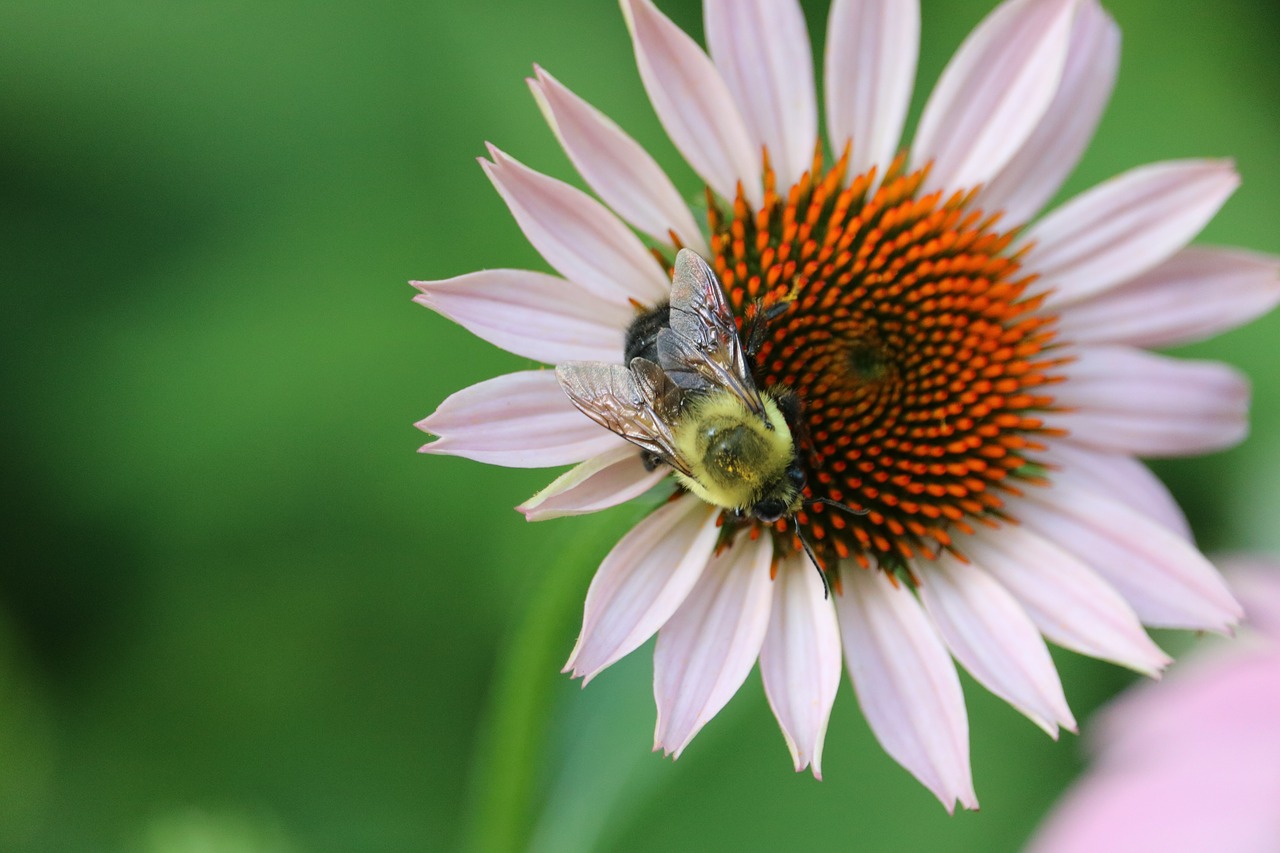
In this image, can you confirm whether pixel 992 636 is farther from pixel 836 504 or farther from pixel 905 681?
pixel 836 504

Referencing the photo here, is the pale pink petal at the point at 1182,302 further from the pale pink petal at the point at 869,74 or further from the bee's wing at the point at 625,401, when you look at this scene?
the bee's wing at the point at 625,401

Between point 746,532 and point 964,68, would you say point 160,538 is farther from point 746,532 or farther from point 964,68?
point 964,68

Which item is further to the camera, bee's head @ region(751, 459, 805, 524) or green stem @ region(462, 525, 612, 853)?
green stem @ region(462, 525, 612, 853)

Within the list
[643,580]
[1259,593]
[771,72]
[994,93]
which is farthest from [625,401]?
[1259,593]

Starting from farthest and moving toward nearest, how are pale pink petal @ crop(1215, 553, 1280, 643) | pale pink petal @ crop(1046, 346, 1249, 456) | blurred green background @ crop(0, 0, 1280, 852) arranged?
blurred green background @ crop(0, 0, 1280, 852), pale pink petal @ crop(1046, 346, 1249, 456), pale pink petal @ crop(1215, 553, 1280, 643)

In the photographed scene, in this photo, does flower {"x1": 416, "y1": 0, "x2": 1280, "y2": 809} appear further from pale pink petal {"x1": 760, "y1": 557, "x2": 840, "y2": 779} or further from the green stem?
the green stem

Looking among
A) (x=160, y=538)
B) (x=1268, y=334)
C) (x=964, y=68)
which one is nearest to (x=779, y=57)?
(x=964, y=68)

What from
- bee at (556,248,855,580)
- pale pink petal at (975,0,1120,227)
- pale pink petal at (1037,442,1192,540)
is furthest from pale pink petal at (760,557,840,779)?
→ pale pink petal at (975,0,1120,227)
